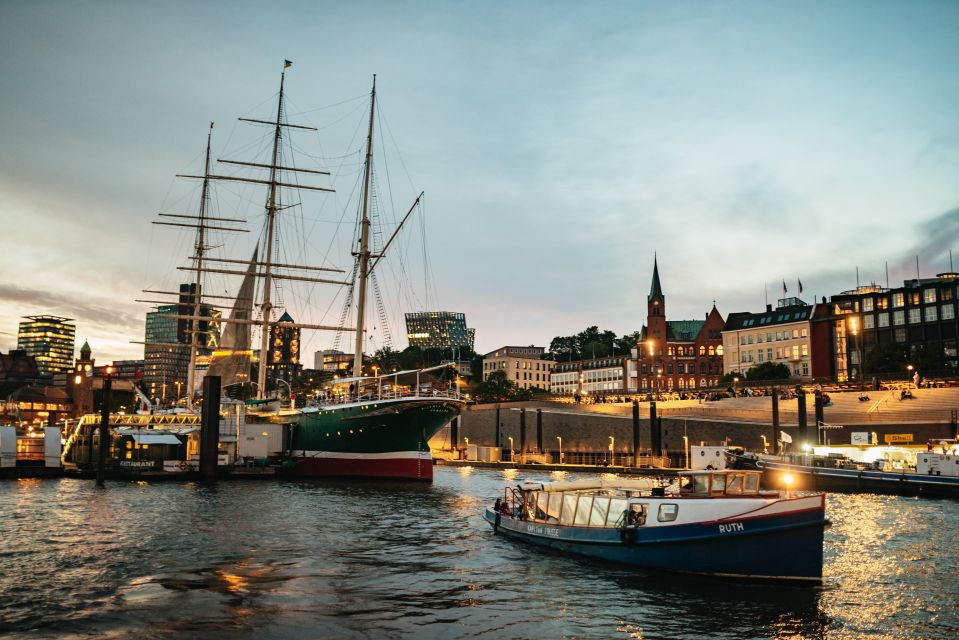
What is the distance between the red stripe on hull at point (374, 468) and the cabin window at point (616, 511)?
40.0m

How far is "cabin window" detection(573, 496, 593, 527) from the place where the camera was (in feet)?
102

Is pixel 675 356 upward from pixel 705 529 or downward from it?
upward

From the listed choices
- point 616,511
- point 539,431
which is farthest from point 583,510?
point 539,431

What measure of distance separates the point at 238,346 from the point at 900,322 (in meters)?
112

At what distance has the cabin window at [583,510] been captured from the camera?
102ft

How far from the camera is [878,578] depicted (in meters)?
28.2

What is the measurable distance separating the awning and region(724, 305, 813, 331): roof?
11930cm

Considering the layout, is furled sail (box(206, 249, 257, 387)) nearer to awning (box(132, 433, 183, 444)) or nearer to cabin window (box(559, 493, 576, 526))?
awning (box(132, 433, 183, 444))

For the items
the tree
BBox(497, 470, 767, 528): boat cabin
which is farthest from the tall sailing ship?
the tree

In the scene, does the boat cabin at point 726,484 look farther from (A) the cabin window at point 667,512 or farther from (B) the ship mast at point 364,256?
(B) the ship mast at point 364,256

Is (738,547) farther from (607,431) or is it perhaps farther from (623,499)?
(607,431)

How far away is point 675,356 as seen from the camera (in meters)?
184

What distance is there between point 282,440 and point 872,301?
4532 inches

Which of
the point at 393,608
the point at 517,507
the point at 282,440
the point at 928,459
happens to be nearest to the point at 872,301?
the point at 928,459
